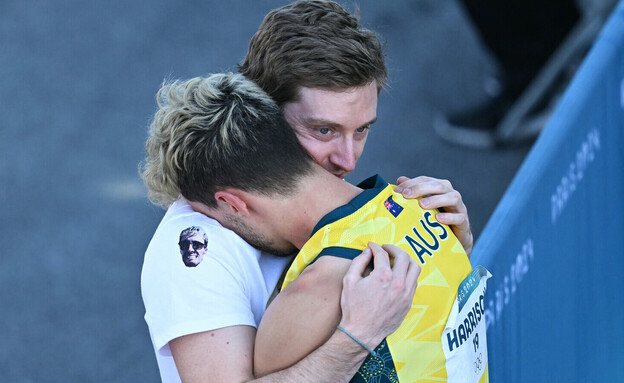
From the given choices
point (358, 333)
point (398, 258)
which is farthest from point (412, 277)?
point (358, 333)

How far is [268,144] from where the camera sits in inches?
90.4

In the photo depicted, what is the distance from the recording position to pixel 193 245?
2.29 metres

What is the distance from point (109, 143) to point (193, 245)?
3827mm

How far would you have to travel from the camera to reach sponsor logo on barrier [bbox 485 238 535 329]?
8.69 ft

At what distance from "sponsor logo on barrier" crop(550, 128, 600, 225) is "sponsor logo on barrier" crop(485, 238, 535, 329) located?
0.23 metres

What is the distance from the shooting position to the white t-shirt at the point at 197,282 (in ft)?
7.11

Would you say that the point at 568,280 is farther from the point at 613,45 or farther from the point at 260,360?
the point at 260,360

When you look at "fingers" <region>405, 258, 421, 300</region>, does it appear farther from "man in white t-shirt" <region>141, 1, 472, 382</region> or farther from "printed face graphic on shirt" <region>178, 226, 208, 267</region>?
"printed face graphic on shirt" <region>178, 226, 208, 267</region>

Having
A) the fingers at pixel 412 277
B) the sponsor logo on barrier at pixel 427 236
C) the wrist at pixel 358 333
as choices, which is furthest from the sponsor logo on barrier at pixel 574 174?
the wrist at pixel 358 333

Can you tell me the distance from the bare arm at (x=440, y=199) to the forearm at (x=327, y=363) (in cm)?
51

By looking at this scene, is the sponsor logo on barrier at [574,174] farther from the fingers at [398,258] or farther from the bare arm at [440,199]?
the fingers at [398,258]

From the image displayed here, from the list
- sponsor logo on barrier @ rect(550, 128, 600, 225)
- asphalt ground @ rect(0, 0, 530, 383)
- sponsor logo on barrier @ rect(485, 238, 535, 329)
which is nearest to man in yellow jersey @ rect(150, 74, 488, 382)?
sponsor logo on barrier @ rect(485, 238, 535, 329)

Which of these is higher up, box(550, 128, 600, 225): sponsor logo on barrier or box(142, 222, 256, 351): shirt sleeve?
box(142, 222, 256, 351): shirt sleeve

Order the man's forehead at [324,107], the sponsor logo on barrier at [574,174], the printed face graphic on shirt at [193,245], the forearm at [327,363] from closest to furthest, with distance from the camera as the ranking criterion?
the forearm at [327,363]
the printed face graphic on shirt at [193,245]
the man's forehead at [324,107]
the sponsor logo on barrier at [574,174]
